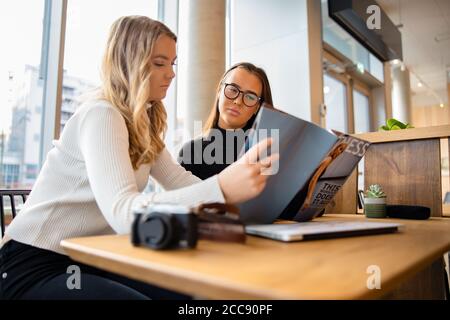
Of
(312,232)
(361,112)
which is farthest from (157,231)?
(361,112)

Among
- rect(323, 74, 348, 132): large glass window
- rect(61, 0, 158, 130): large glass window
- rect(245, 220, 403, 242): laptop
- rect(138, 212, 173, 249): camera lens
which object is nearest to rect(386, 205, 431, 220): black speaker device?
rect(245, 220, 403, 242): laptop

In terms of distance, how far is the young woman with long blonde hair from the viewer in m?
0.64

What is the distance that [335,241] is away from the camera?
0.59 m

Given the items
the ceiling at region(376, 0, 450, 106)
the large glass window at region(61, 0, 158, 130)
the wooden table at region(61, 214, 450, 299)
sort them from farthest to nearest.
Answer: the ceiling at region(376, 0, 450, 106) → the large glass window at region(61, 0, 158, 130) → the wooden table at region(61, 214, 450, 299)

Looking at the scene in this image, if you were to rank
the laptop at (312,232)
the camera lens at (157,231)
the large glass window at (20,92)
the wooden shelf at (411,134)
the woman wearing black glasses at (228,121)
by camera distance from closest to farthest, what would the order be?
1. the camera lens at (157,231)
2. the laptop at (312,232)
3. the wooden shelf at (411,134)
4. the woman wearing black glasses at (228,121)
5. the large glass window at (20,92)

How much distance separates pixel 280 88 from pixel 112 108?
8.54 feet

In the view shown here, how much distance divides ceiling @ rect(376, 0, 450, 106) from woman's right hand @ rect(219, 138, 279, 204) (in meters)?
4.18

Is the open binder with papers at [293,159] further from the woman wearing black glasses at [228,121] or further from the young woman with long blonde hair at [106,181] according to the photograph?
the woman wearing black glasses at [228,121]

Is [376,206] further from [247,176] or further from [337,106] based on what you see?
[337,106]

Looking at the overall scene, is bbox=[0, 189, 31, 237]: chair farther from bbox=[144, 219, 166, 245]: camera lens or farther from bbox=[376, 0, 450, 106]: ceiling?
bbox=[376, 0, 450, 106]: ceiling

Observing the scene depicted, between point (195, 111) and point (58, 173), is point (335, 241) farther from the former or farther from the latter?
point (195, 111)

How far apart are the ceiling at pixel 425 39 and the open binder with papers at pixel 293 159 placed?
3959 mm

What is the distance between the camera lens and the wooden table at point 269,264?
0.34 metres

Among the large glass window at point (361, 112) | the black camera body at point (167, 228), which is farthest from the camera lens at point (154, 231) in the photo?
the large glass window at point (361, 112)
